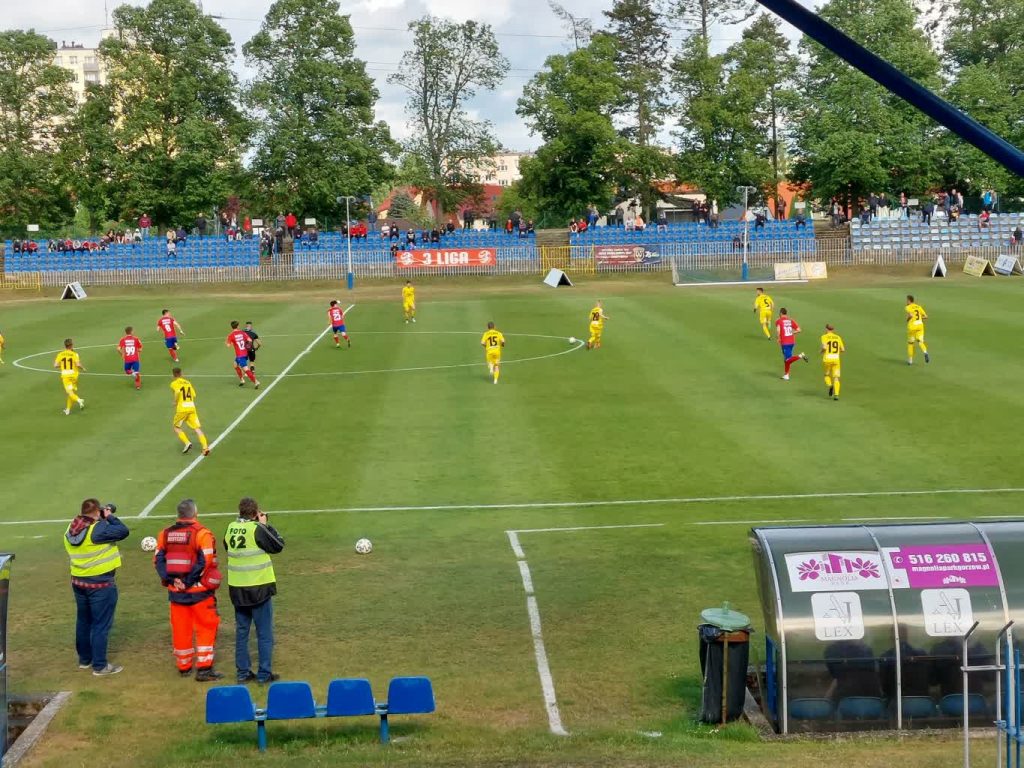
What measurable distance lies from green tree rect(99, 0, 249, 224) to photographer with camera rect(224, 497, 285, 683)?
68636 mm

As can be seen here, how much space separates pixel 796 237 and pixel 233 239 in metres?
32.8

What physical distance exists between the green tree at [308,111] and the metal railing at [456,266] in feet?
34.4

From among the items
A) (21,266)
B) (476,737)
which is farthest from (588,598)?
(21,266)

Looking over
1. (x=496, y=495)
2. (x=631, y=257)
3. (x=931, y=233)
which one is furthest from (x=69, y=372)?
(x=931, y=233)

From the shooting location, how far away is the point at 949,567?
1218 centimetres

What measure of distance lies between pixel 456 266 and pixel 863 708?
195 feet

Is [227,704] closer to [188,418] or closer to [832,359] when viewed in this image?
[188,418]

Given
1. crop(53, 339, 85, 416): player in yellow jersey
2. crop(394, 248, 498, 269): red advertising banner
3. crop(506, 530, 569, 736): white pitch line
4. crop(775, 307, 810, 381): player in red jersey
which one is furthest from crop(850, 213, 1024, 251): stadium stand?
crop(506, 530, 569, 736): white pitch line

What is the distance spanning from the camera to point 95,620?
14023 millimetres

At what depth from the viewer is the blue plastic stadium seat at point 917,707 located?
1212 centimetres

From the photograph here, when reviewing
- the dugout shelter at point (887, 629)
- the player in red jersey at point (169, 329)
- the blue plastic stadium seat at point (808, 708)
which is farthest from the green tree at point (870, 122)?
the blue plastic stadium seat at point (808, 708)

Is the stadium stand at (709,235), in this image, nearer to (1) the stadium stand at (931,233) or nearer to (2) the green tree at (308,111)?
(1) the stadium stand at (931,233)

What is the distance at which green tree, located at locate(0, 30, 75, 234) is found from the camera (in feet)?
266

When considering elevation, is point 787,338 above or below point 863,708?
above
